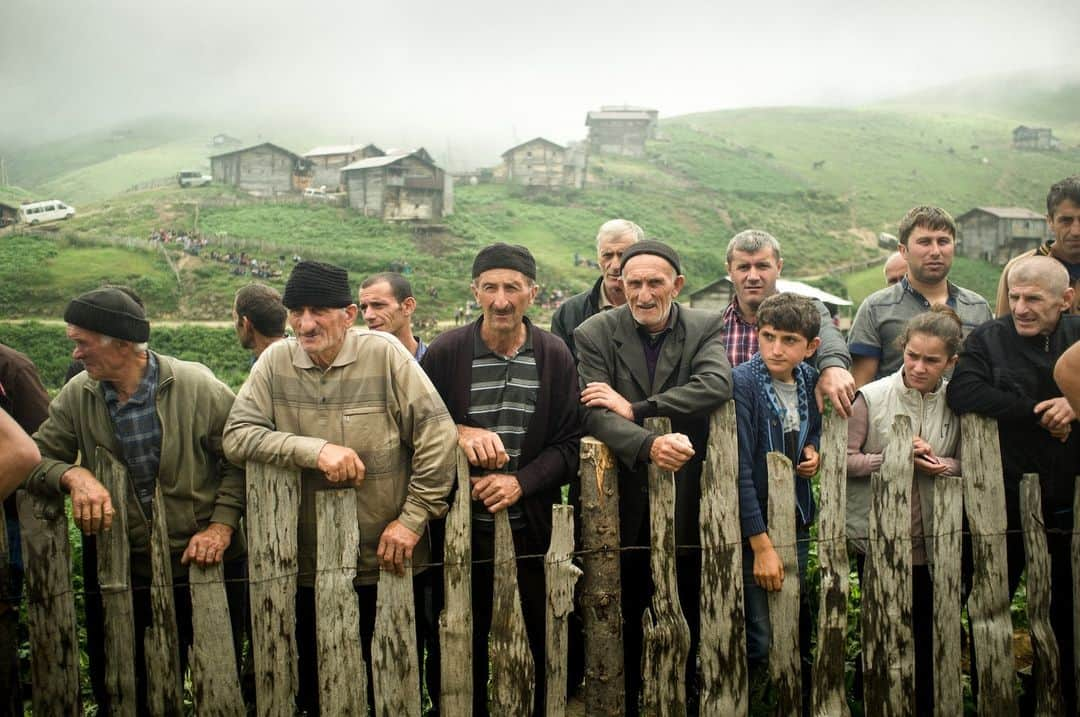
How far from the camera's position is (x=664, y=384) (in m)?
3.97

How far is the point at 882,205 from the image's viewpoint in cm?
6078

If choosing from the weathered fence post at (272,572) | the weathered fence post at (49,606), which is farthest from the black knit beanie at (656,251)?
the weathered fence post at (49,606)

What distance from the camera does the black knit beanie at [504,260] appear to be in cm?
391

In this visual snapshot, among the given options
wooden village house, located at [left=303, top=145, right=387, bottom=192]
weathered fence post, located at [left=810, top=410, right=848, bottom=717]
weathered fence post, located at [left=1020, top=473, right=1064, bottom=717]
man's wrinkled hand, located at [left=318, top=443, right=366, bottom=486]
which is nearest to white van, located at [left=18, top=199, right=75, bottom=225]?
wooden village house, located at [left=303, top=145, right=387, bottom=192]

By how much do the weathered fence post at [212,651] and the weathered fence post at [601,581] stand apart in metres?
1.71

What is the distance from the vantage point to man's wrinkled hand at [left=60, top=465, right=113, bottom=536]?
3.25 metres

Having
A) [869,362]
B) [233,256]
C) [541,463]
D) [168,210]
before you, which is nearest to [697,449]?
[541,463]

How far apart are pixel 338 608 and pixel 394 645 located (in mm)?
317

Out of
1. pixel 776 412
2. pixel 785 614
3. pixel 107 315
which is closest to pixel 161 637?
pixel 107 315

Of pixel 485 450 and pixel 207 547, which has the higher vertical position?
pixel 485 450

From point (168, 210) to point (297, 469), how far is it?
4614 cm

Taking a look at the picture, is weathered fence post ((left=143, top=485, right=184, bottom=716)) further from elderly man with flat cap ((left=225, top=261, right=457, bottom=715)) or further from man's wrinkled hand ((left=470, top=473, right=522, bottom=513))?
man's wrinkled hand ((left=470, top=473, right=522, bottom=513))

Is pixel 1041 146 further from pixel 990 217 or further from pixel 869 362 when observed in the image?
pixel 869 362

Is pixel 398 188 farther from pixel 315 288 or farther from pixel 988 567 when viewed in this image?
pixel 988 567
